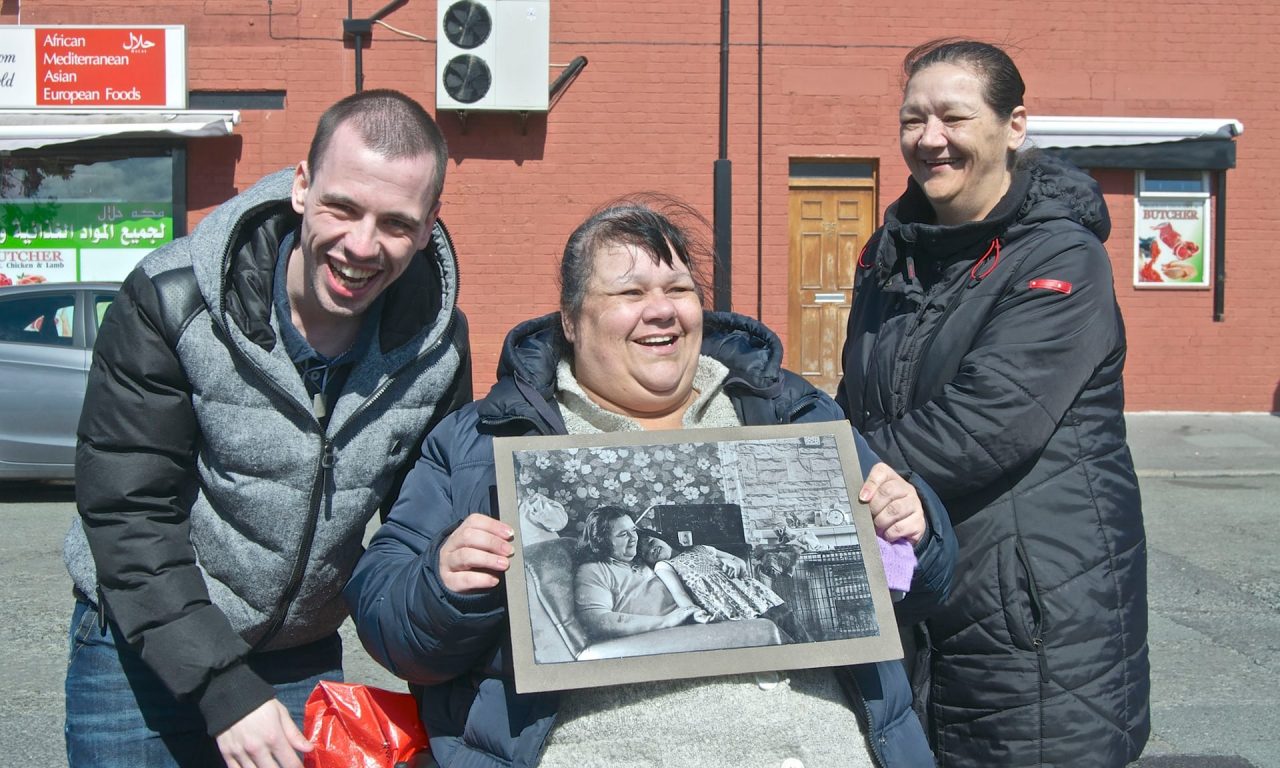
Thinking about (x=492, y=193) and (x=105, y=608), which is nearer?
(x=105, y=608)

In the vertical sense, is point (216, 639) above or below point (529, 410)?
below

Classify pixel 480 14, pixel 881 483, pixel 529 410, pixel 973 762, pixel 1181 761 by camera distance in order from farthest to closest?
1. pixel 480 14
2. pixel 1181 761
3. pixel 973 762
4. pixel 529 410
5. pixel 881 483

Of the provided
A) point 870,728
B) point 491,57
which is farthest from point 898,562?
point 491,57

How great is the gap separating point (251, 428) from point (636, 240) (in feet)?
2.81

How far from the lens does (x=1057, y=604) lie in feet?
7.56

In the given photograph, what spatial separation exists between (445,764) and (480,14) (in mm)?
11530

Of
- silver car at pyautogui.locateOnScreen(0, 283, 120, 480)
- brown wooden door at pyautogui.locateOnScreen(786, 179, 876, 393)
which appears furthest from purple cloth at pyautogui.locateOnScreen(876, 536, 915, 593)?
brown wooden door at pyautogui.locateOnScreen(786, 179, 876, 393)

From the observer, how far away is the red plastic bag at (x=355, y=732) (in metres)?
2.20

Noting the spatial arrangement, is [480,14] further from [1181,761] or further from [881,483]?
[881,483]

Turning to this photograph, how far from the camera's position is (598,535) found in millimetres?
1942

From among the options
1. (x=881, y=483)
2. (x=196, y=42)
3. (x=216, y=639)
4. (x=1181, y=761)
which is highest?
(x=196, y=42)

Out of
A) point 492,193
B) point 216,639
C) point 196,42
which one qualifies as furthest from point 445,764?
point 196,42

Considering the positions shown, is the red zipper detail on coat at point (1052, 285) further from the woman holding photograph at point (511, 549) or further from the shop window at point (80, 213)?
the shop window at point (80, 213)

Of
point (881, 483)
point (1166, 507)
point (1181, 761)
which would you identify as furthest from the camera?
point (1166, 507)
